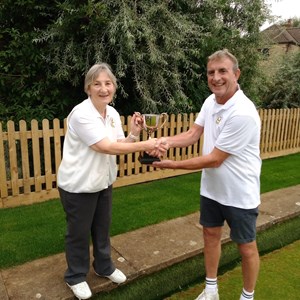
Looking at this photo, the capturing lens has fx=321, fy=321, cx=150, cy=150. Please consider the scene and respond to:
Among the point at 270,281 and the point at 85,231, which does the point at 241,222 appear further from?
the point at 85,231

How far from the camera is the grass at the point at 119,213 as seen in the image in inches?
137

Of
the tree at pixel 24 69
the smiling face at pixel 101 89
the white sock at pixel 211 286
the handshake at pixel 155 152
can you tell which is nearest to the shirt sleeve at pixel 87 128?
the smiling face at pixel 101 89

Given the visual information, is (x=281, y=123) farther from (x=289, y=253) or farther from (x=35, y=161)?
(x=35, y=161)

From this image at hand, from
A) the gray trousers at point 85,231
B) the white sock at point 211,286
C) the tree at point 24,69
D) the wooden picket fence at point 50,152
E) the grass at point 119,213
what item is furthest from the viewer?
the tree at point 24,69

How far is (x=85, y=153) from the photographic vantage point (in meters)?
2.43

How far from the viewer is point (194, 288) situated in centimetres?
301

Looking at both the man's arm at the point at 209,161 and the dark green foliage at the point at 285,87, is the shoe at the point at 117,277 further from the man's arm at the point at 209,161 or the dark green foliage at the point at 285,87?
the dark green foliage at the point at 285,87

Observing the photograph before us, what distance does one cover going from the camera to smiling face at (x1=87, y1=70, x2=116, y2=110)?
7.81 ft

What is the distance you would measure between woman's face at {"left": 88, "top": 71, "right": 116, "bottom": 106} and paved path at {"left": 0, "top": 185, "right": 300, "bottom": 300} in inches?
63.8

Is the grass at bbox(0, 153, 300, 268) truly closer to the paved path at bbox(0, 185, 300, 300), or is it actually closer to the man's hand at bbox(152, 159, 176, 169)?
the paved path at bbox(0, 185, 300, 300)

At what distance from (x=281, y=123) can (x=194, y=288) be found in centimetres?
621

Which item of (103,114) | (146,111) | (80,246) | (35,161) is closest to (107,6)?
(146,111)

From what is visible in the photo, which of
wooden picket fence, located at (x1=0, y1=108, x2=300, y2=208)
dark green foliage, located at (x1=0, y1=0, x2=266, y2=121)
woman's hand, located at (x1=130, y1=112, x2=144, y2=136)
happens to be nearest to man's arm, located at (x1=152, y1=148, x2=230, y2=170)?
woman's hand, located at (x1=130, y1=112, x2=144, y2=136)

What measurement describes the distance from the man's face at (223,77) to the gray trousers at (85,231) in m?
1.21
